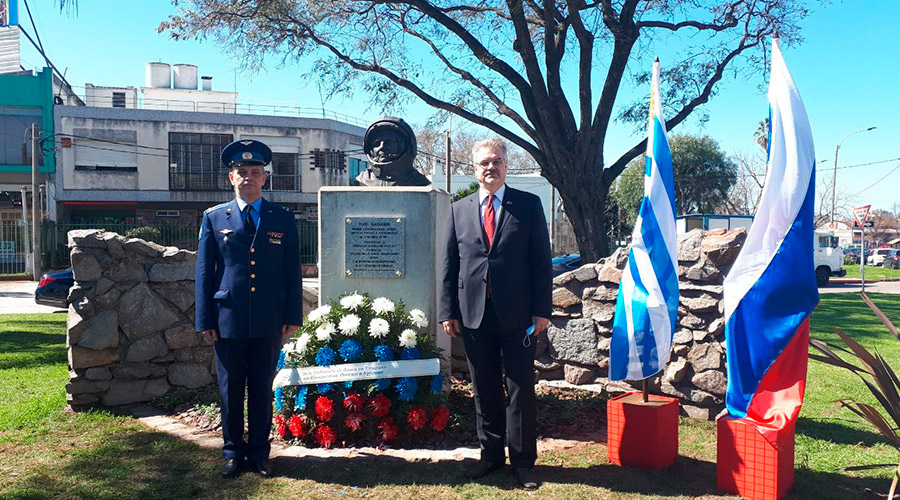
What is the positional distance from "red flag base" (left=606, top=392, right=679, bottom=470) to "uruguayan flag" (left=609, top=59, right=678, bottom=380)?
0.22 meters

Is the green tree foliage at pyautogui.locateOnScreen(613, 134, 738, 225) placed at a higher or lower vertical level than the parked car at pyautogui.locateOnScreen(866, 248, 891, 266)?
higher

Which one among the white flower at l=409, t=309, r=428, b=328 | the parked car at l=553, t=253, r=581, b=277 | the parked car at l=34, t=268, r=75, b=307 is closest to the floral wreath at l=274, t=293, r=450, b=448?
the white flower at l=409, t=309, r=428, b=328

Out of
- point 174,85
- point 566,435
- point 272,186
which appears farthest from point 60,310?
point 174,85

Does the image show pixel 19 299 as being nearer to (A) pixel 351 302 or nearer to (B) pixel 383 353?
(A) pixel 351 302

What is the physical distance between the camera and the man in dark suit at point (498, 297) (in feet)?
13.0

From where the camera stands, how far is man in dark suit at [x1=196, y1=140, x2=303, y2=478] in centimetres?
405

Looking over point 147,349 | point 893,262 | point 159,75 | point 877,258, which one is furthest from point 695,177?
point 147,349

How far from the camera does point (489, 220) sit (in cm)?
408

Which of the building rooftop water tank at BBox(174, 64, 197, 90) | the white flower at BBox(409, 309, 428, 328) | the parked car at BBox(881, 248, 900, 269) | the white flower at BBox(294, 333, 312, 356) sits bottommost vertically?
the parked car at BBox(881, 248, 900, 269)

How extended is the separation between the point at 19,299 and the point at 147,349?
1348 centimetres

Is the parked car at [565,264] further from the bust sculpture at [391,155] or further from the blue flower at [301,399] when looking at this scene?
the blue flower at [301,399]

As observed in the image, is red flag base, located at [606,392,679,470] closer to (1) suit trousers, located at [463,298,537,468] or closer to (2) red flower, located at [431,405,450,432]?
(1) suit trousers, located at [463,298,537,468]

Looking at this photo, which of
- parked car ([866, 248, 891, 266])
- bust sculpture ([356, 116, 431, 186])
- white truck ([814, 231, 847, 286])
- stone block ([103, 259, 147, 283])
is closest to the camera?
bust sculpture ([356, 116, 431, 186])

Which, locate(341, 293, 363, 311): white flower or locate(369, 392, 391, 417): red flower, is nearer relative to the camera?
locate(369, 392, 391, 417): red flower
